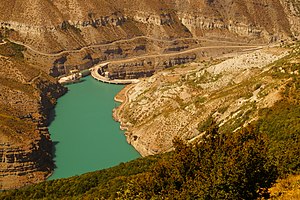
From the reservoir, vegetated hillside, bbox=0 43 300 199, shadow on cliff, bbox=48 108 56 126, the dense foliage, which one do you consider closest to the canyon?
shadow on cliff, bbox=48 108 56 126

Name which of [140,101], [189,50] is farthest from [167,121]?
[189,50]

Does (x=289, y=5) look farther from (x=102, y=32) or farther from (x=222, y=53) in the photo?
(x=102, y=32)

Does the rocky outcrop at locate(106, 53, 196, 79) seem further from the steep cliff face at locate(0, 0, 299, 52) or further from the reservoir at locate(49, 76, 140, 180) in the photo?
the reservoir at locate(49, 76, 140, 180)

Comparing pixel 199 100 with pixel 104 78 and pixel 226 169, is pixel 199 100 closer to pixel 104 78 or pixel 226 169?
pixel 104 78

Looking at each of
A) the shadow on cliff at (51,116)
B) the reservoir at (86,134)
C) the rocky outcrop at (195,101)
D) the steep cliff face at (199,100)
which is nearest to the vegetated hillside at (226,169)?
the steep cliff face at (199,100)

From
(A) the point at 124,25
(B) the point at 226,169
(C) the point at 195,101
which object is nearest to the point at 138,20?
(A) the point at 124,25
